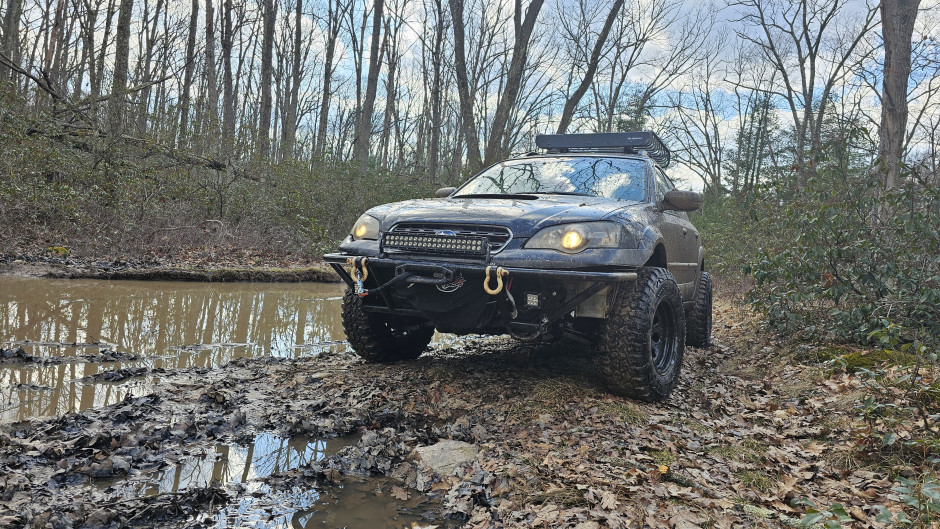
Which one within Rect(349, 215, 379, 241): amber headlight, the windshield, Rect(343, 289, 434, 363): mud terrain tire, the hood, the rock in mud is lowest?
the rock in mud

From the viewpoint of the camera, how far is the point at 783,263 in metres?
6.74

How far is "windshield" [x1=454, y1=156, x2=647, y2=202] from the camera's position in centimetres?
510

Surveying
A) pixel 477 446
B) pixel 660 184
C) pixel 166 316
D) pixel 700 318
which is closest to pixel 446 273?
pixel 477 446

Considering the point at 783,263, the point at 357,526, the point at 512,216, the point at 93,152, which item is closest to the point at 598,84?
the point at 93,152

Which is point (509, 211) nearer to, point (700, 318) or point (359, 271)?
point (359, 271)

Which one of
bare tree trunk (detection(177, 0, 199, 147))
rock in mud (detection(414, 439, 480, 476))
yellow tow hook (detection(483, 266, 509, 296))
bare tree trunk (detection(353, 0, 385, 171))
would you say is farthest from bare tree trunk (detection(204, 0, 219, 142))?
rock in mud (detection(414, 439, 480, 476))

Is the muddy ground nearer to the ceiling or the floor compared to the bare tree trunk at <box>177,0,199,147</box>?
nearer to the floor

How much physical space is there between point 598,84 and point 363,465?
1243 inches

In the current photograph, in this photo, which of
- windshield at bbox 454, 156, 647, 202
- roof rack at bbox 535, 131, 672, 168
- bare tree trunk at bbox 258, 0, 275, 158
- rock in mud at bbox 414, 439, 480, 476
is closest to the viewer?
rock in mud at bbox 414, 439, 480, 476

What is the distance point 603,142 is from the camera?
653cm

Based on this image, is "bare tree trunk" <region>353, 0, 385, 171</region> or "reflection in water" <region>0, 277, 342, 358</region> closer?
"reflection in water" <region>0, 277, 342, 358</region>

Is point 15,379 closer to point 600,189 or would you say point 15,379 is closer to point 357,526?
point 357,526

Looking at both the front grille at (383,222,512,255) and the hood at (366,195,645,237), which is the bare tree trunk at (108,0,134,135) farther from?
the front grille at (383,222,512,255)

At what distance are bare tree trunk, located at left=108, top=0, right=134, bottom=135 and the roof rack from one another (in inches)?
402
